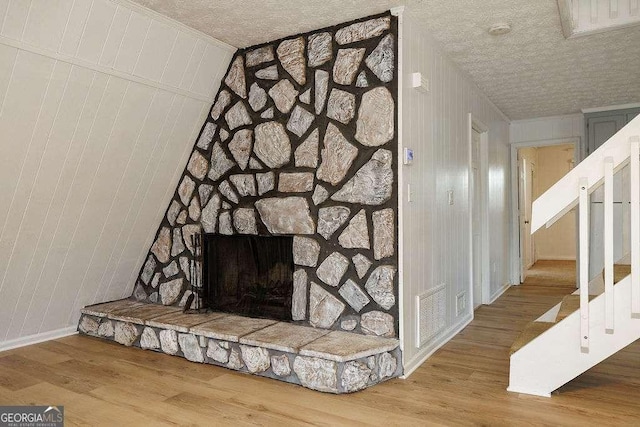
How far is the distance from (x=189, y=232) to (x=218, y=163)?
2.15ft

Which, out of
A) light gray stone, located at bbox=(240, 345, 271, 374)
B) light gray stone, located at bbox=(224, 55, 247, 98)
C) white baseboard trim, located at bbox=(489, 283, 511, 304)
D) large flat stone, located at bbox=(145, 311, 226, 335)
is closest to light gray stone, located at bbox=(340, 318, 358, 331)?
light gray stone, located at bbox=(240, 345, 271, 374)

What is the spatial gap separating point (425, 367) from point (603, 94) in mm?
3808

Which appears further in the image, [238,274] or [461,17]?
[238,274]

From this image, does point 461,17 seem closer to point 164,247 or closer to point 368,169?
point 368,169

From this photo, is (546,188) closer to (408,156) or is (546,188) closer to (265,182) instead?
(408,156)

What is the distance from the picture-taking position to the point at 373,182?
284cm

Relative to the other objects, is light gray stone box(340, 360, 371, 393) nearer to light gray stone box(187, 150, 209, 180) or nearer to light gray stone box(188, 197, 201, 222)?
light gray stone box(188, 197, 201, 222)

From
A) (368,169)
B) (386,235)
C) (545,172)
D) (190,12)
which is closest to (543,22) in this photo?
(368,169)

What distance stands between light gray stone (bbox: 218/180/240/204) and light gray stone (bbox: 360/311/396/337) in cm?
139

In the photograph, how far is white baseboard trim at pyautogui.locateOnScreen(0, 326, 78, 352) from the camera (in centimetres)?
329

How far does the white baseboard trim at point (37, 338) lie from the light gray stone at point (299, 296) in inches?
78.7

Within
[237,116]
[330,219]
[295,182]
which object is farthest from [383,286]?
[237,116]

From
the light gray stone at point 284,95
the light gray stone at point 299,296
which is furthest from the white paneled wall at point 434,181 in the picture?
the light gray stone at point 284,95

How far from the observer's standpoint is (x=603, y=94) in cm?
480
